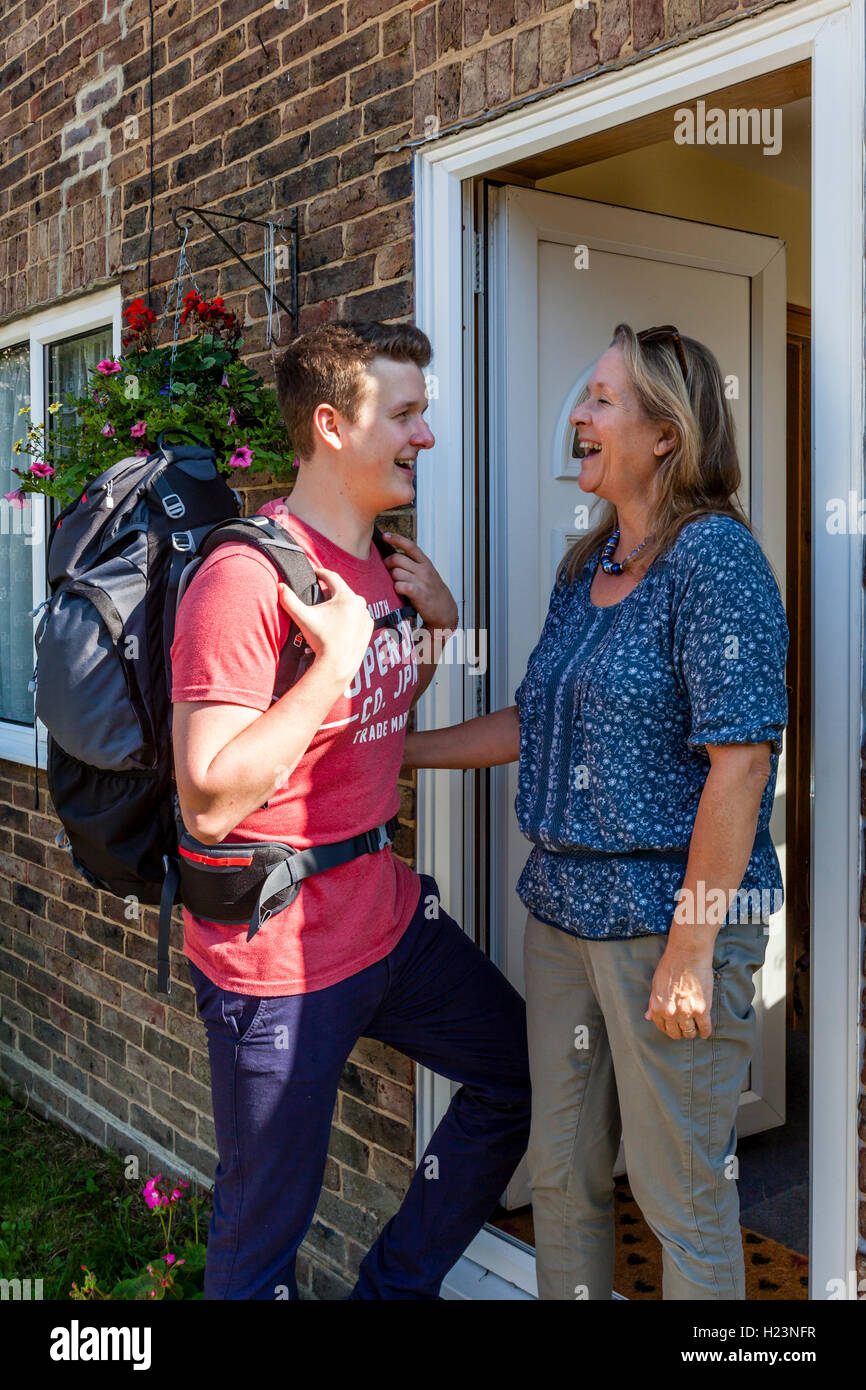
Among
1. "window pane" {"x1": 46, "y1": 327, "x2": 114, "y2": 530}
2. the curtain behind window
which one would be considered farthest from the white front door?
the curtain behind window

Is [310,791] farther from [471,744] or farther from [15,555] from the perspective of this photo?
[15,555]

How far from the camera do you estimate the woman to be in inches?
75.5

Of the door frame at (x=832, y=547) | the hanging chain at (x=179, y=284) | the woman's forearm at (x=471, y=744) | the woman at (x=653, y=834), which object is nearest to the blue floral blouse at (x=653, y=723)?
the woman at (x=653, y=834)

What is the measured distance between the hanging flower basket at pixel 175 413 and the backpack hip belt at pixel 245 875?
1.14 m

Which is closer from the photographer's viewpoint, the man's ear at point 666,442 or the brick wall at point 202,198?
the man's ear at point 666,442

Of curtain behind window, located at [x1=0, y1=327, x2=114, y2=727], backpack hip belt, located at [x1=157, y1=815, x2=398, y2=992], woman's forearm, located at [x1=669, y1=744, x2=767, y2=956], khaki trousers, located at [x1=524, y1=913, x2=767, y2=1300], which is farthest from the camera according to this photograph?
curtain behind window, located at [x1=0, y1=327, x2=114, y2=727]

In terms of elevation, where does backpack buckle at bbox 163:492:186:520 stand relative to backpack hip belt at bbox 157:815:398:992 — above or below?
above

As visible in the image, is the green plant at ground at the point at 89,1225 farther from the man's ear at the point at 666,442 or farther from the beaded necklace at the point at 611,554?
the man's ear at the point at 666,442

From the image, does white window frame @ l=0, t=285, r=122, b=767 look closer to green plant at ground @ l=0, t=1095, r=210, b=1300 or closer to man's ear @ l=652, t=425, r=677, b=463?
green plant at ground @ l=0, t=1095, r=210, b=1300

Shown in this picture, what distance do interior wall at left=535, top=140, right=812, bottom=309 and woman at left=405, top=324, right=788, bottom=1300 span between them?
3.80 feet

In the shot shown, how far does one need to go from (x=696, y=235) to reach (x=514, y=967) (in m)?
2.04

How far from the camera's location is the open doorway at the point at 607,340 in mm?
3016
